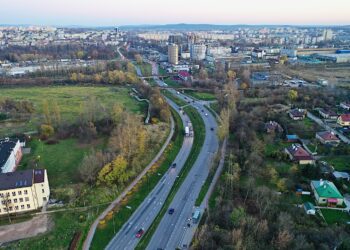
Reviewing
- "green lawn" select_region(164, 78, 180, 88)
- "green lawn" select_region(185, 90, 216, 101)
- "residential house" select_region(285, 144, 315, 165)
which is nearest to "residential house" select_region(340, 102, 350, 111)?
"residential house" select_region(285, 144, 315, 165)

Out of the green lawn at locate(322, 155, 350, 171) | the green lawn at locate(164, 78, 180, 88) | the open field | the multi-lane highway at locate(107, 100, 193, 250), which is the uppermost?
the open field

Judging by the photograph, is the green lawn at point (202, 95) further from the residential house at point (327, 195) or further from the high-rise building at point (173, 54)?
the high-rise building at point (173, 54)

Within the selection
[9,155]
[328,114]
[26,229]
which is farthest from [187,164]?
[328,114]

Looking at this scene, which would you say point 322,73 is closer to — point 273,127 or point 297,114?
point 297,114

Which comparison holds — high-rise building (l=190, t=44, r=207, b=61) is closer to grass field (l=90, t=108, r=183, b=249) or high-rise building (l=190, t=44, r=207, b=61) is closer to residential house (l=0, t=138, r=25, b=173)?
grass field (l=90, t=108, r=183, b=249)

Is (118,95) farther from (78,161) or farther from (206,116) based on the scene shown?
(78,161)

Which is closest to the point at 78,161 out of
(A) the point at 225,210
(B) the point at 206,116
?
(A) the point at 225,210
